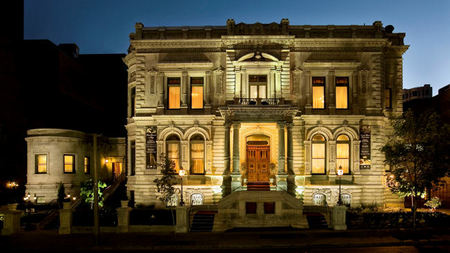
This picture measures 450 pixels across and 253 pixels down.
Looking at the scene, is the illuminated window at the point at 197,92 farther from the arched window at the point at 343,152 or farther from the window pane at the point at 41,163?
the window pane at the point at 41,163

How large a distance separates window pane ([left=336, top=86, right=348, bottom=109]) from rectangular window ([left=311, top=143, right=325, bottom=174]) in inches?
133

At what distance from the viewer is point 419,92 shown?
6850cm

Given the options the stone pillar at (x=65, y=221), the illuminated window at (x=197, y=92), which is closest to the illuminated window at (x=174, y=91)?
the illuminated window at (x=197, y=92)

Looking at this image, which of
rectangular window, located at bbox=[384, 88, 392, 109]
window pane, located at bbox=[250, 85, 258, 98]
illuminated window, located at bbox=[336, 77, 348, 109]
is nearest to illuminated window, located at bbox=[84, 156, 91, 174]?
window pane, located at bbox=[250, 85, 258, 98]

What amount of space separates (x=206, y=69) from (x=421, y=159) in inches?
Result: 604

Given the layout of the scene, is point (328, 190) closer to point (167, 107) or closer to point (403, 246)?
point (403, 246)

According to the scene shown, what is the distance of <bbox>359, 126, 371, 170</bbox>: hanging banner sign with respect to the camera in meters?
24.5

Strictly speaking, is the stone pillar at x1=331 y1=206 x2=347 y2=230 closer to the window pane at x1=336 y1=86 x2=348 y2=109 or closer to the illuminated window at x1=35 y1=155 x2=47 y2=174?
the window pane at x1=336 y1=86 x2=348 y2=109

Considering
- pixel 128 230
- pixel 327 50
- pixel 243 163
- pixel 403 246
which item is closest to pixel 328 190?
pixel 243 163

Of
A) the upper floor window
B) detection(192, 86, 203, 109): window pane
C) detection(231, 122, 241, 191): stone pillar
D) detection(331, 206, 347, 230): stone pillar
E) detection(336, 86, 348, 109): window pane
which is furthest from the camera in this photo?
detection(192, 86, 203, 109): window pane

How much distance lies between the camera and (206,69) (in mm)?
25109

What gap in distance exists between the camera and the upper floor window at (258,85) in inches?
971

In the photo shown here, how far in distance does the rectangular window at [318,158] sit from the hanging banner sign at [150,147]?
12.0m

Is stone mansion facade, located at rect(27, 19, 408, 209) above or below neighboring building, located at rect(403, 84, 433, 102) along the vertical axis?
below
